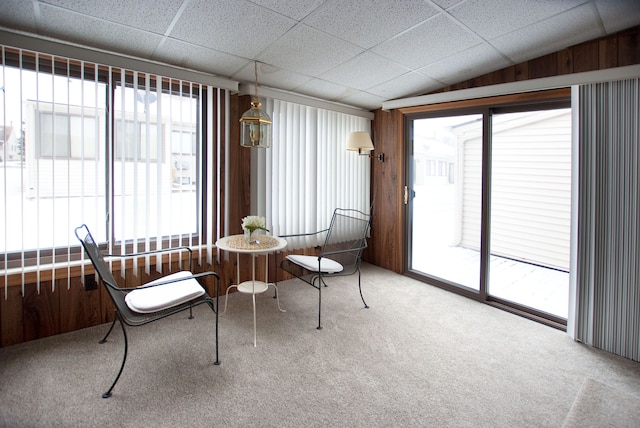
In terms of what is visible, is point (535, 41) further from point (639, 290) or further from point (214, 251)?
point (214, 251)

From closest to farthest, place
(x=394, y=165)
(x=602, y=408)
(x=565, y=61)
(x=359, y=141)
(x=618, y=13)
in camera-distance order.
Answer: (x=602, y=408)
(x=618, y=13)
(x=565, y=61)
(x=359, y=141)
(x=394, y=165)

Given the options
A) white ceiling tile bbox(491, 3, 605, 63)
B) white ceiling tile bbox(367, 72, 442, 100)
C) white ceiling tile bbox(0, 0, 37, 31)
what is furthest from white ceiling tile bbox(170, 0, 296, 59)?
white ceiling tile bbox(491, 3, 605, 63)

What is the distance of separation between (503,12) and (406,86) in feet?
4.79

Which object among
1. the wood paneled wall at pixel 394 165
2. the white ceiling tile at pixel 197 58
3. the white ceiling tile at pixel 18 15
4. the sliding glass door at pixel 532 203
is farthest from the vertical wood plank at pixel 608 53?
the white ceiling tile at pixel 18 15

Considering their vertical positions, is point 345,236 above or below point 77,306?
above

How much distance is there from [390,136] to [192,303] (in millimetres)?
3241

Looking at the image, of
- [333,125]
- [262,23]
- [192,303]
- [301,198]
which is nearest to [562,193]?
[333,125]

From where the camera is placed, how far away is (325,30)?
2.43 m

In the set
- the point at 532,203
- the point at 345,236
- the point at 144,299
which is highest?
the point at 532,203

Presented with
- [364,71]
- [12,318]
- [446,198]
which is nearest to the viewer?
[12,318]

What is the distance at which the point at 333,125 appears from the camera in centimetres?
418

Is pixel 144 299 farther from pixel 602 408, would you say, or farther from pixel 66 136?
pixel 602 408

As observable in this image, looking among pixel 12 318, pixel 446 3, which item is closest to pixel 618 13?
pixel 446 3

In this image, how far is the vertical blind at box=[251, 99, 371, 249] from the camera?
11.8ft
